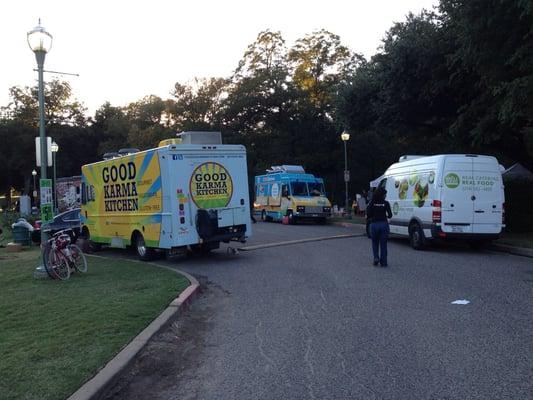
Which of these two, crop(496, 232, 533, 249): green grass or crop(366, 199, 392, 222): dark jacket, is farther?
crop(496, 232, 533, 249): green grass

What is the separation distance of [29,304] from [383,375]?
5750 mm

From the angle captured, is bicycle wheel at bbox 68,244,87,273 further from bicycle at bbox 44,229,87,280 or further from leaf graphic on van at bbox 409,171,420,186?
leaf graphic on van at bbox 409,171,420,186

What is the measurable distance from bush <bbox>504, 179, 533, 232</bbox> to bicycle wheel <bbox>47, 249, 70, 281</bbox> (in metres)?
15.4

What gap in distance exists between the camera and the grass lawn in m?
4.97

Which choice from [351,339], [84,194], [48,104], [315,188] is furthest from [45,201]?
[48,104]

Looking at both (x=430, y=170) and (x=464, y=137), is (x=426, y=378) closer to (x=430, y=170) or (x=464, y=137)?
(x=430, y=170)

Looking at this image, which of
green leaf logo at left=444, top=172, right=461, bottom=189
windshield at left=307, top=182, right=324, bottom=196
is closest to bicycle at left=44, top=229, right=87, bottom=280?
green leaf logo at left=444, top=172, right=461, bottom=189

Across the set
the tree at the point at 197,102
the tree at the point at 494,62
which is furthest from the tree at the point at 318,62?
the tree at the point at 494,62

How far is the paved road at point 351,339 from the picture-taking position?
4918 millimetres

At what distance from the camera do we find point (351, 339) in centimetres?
640

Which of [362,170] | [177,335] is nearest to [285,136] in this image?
[362,170]

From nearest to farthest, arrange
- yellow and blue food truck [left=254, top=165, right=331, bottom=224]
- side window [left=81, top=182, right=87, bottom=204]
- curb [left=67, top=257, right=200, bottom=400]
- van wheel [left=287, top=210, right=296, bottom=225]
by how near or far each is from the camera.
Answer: curb [left=67, top=257, right=200, bottom=400] → side window [left=81, top=182, right=87, bottom=204] → yellow and blue food truck [left=254, top=165, right=331, bottom=224] → van wheel [left=287, top=210, right=296, bottom=225]

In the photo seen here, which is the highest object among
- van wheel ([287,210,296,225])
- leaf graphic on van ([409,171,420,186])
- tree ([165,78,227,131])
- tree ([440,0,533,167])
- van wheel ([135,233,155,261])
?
tree ([165,78,227,131])

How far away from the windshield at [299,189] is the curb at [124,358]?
20.0 metres
